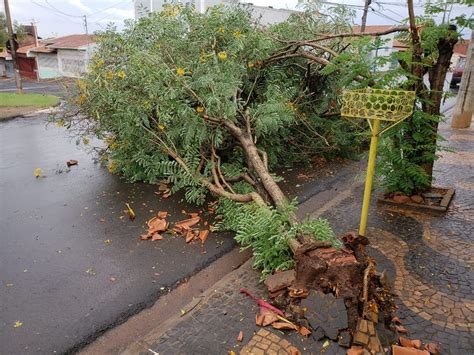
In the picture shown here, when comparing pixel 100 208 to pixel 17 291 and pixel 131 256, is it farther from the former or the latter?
pixel 17 291

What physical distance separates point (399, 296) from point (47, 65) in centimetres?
3791

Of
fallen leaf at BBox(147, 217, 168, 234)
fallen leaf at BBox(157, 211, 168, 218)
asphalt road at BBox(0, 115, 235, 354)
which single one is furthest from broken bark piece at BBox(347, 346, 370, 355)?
fallen leaf at BBox(157, 211, 168, 218)

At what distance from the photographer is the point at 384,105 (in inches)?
126

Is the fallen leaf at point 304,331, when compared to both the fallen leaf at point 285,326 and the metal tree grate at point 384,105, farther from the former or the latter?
the metal tree grate at point 384,105

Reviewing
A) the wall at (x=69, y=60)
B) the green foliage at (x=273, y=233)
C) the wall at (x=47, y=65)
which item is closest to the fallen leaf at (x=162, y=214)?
the green foliage at (x=273, y=233)

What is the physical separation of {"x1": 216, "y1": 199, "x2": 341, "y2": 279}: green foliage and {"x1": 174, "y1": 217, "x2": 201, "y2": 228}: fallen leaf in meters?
0.80

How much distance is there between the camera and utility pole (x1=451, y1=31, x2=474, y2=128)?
9.34m

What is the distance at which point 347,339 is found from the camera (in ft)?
8.25

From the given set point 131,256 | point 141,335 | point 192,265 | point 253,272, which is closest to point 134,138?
point 131,256

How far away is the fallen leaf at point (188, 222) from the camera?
4.48m

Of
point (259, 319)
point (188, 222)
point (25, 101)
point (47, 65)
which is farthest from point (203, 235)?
point (47, 65)

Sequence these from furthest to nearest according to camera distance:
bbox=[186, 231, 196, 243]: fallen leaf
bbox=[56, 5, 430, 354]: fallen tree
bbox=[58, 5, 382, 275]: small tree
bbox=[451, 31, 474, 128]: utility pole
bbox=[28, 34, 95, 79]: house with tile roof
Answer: bbox=[28, 34, 95, 79]: house with tile roof, bbox=[451, 31, 474, 128]: utility pole, bbox=[58, 5, 382, 275]: small tree, bbox=[56, 5, 430, 354]: fallen tree, bbox=[186, 231, 196, 243]: fallen leaf

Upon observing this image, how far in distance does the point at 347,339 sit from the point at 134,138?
4.52m

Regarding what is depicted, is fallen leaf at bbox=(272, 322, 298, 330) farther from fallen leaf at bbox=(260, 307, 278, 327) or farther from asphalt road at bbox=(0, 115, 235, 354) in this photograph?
asphalt road at bbox=(0, 115, 235, 354)
